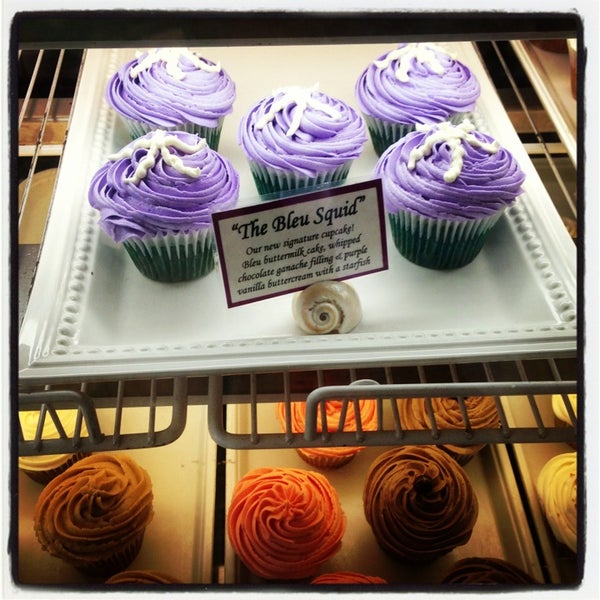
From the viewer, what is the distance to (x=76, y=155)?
1500 mm

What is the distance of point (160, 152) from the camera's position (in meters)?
1.34

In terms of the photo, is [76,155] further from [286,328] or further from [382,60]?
[382,60]

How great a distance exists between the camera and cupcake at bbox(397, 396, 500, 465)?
142cm

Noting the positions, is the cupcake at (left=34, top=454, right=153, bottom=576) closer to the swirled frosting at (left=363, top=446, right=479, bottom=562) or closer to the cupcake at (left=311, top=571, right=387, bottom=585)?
the cupcake at (left=311, top=571, right=387, bottom=585)

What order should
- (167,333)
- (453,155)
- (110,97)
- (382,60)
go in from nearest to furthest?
(167,333) < (453,155) < (110,97) < (382,60)

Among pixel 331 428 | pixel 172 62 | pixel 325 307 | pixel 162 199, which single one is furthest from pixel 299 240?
pixel 172 62

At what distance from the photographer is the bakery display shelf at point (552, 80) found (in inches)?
55.3

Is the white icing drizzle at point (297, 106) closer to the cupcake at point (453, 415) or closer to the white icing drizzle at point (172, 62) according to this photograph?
the white icing drizzle at point (172, 62)

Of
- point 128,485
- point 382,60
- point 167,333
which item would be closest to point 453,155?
point 382,60

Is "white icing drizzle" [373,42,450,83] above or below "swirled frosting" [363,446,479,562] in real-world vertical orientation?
above

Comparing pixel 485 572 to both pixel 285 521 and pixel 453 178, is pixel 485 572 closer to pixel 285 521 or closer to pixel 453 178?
pixel 285 521

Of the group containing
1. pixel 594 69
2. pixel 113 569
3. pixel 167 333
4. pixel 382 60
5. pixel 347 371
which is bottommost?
pixel 113 569

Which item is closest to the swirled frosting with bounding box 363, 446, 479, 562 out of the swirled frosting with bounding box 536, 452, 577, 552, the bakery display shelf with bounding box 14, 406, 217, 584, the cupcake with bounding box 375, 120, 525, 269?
the swirled frosting with bounding box 536, 452, 577, 552

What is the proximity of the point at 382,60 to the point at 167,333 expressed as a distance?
961 mm
